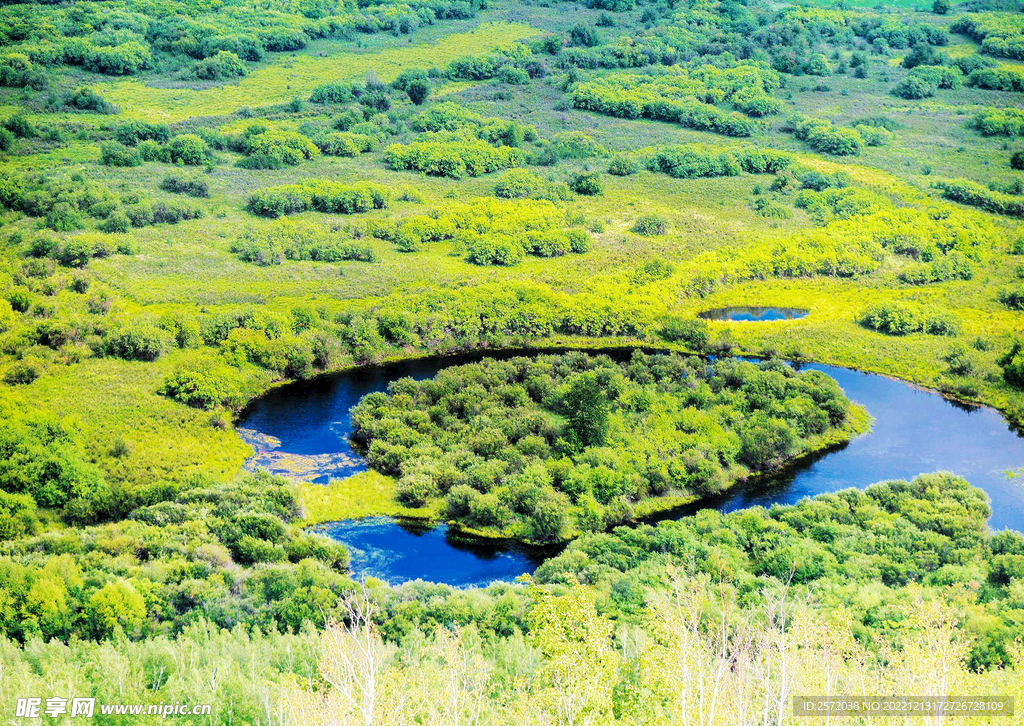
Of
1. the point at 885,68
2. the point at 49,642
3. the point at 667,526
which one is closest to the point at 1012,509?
the point at 667,526

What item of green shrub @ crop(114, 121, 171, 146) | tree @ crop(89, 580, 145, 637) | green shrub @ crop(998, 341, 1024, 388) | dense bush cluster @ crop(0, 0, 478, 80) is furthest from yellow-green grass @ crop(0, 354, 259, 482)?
dense bush cluster @ crop(0, 0, 478, 80)

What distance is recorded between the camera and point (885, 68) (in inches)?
6624

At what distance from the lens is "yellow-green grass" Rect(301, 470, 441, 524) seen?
205 feet

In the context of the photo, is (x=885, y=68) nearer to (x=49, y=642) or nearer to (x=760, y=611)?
(x=760, y=611)

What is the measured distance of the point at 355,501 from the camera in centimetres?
6350

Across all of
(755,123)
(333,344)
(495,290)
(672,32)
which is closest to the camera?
(333,344)

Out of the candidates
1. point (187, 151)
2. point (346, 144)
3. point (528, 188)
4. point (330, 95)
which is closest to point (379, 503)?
point (528, 188)

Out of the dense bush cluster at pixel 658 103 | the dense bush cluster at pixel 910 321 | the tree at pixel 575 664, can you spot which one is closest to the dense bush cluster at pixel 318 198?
the dense bush cluster at pixel 658 103

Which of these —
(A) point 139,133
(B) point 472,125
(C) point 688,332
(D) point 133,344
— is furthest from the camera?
(B) point 472,125

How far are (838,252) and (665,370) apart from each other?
35.8 m

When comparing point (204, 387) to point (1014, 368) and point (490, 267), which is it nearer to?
point (490, 267)

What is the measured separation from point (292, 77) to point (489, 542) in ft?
371

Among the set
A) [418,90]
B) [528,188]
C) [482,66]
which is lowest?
[528,188]

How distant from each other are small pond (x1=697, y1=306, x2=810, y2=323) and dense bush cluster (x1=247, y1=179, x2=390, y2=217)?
38463 mm
